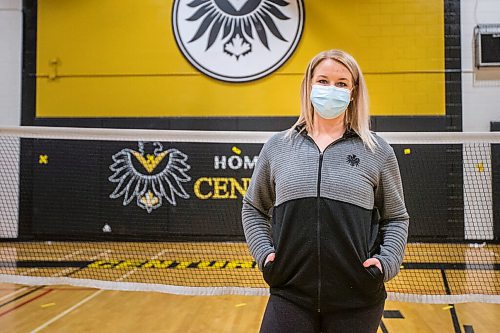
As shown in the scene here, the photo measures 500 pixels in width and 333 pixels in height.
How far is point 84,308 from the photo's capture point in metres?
4.66

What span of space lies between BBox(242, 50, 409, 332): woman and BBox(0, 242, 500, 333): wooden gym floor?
8.72 feet

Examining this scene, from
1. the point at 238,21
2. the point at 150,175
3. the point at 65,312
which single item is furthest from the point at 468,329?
the point at 238,21

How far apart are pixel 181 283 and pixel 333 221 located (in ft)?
14.4

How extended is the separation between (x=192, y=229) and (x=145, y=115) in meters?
2.33

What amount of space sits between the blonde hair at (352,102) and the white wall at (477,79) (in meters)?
8.19

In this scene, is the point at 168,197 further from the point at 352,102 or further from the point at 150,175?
the point at 352,102

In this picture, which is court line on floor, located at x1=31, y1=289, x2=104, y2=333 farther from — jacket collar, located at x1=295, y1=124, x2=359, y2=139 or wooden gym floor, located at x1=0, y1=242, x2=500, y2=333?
jacket collar, located at x1=295, y1=124, x2=359, y2=139

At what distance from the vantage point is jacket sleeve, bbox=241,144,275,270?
158 cm

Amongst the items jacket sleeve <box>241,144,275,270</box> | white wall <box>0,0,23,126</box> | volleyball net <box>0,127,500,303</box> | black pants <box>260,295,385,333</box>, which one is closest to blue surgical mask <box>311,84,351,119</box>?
jacket sleeve <box>241,144,275,270</box>

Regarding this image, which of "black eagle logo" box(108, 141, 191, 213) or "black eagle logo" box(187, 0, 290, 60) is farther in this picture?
"black eagle logo" box(187, 0, 290, 60)

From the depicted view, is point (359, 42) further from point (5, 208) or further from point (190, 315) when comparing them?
point (5, 208)

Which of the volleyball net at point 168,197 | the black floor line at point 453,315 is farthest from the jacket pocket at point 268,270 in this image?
the volleyball net at point 168,197

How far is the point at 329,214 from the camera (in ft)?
4.65

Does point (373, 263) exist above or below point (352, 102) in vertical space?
below
